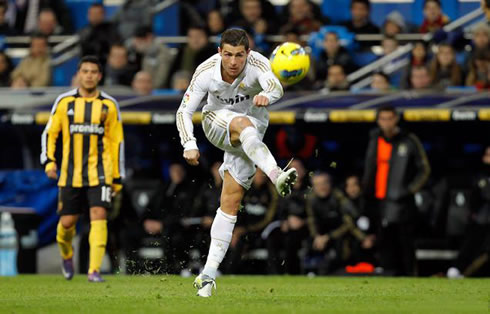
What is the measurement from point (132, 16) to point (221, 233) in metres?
9.69

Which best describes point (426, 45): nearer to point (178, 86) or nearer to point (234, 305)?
point (178, 86)

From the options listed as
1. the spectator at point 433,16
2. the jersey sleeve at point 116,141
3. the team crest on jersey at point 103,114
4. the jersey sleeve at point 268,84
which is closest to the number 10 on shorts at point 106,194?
the jersey sleeve at point 116,141

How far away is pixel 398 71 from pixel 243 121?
7.93 metres

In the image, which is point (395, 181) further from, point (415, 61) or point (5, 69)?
point (5, 69)

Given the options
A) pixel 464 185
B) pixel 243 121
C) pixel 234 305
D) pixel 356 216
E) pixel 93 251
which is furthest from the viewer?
pixel 464 185

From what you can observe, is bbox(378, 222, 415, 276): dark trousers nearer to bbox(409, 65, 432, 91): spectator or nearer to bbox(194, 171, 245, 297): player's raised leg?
bbox(409, 65, 432, 91): spectator

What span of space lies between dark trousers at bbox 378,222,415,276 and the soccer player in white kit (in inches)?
191

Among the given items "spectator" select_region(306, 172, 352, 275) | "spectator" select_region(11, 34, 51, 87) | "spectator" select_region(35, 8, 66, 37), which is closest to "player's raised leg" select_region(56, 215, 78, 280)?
"spectator" select_region(306, 172, 352, 275)

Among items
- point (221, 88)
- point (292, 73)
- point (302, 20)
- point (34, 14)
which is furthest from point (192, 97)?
point (34, 14)

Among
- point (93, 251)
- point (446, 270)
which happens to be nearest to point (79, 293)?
point (93, 251)

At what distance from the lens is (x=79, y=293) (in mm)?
10344

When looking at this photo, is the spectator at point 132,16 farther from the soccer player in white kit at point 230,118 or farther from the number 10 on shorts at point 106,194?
the soccer player in white kit at point 230,118

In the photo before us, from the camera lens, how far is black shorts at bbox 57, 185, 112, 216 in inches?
477

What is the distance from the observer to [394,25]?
17.0 m
